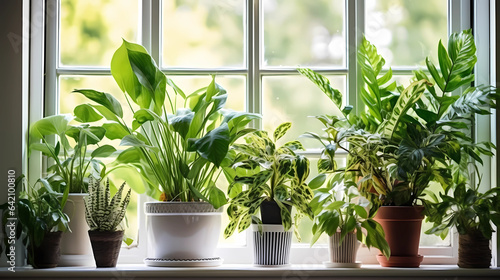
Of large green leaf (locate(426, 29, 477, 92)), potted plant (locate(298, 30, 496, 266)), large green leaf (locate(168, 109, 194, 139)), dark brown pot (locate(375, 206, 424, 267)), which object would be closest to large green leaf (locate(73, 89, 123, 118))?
large green leaf (locate(168, 109, 194, 139))

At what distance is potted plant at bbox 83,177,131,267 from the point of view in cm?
228

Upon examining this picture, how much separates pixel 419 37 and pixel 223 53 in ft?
2.95

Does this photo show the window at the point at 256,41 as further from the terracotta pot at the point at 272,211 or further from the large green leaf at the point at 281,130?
the terracotta pot at the point at 272,211

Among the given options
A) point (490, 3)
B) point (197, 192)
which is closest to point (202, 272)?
point (197, 192)

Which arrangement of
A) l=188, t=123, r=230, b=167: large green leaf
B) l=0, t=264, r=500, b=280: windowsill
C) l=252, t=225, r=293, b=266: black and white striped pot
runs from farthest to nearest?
l=252, t=225, r=293, b=266: black and white striped pot, l=0, t=264, r=500, b=280: windowsill, l=188, t=123, r=230, b=167: large green leaf

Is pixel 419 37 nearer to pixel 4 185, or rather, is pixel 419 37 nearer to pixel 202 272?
pixel 202 272

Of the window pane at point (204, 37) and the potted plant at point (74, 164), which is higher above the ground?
the window pane at point (204, 37)

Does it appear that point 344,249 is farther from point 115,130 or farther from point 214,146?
point 115,130

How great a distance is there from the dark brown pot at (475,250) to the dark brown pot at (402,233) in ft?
0.58

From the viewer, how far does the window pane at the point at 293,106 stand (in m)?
2.64

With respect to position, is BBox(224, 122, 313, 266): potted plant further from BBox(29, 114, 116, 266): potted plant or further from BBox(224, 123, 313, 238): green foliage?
BBox(29, 114, 116, 266): potted plant

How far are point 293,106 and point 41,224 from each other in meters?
1.17

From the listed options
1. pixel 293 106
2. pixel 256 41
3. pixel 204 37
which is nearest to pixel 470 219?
pixel 293 106

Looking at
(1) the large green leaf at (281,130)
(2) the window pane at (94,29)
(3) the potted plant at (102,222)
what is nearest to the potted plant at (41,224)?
(3) the potted plant at (102,222)
